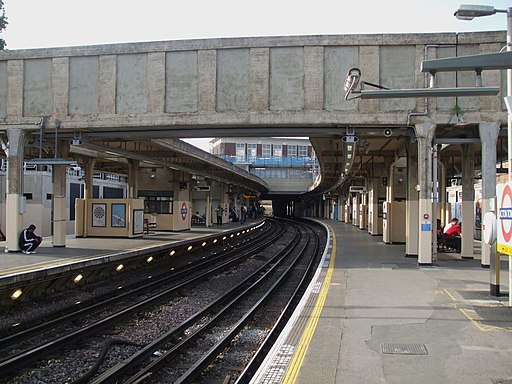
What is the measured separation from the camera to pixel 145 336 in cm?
966

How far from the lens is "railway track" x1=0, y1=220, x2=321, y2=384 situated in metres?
7.45

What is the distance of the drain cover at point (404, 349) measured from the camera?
6.57 meters

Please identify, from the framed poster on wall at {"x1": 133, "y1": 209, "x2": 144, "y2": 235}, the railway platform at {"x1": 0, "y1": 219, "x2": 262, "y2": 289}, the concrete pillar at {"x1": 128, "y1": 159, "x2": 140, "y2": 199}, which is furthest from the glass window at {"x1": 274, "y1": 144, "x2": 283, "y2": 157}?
the railway platform at {"x1": 0, "y1": 219, "x2": 262, "y2": 289}

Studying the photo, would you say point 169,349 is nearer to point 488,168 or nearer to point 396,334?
point 396,334

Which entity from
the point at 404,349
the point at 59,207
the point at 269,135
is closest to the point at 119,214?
the point at 59,207

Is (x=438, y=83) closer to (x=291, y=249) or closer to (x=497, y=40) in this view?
(x=497, y=40)

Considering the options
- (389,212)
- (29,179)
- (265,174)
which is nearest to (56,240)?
(29,179)

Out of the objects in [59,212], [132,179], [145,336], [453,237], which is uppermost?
[132,179]

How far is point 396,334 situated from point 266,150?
89.3 meters

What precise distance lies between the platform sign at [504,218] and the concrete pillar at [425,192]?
6.56 metres

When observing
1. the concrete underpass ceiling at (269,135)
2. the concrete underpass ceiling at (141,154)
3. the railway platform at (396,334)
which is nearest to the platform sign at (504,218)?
the railway platform at (396,334)

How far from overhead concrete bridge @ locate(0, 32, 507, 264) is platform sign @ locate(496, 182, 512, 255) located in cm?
666

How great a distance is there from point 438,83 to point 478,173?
1587 centimetres

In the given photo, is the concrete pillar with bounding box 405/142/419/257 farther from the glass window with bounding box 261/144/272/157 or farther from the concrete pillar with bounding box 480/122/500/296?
the glass window with bounding box 261/144/272/157
